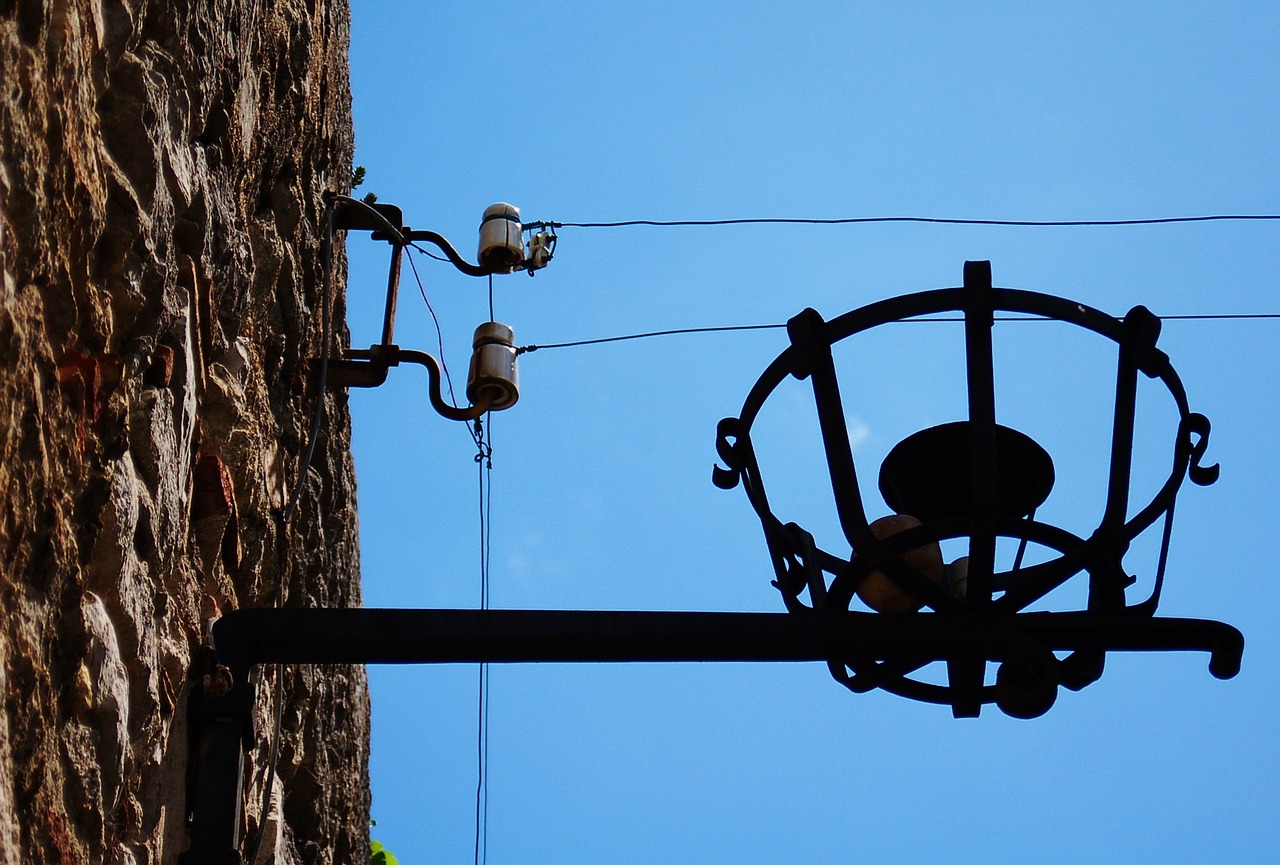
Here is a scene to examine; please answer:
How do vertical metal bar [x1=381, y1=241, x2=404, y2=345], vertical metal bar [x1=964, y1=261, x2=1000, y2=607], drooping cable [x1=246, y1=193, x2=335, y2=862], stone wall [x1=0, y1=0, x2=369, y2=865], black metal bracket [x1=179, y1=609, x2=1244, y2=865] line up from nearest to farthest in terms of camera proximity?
stone wall [x1=0, y1=0, x2=369, y2=865]
vertical metal bar [x1=964, y1=261, x2=1000, y2=607]
black metal bracket [x1=179, y1=609, x2=1244, y2=865]
drooping cable [x1=246, y1=193, x2=335, y2=862]
vertical metal bar [x1=381, y1=241, x2=404, y2=345]

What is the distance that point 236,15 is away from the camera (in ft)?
8.59

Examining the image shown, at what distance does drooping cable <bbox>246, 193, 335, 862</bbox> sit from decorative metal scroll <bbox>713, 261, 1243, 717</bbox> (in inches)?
37.4

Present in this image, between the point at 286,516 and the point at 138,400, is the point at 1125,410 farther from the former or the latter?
the point at 286,516

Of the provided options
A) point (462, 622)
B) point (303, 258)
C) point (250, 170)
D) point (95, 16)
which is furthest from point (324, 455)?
point (95, 16)

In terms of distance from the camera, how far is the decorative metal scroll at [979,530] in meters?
1.98

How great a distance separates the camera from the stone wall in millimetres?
1587

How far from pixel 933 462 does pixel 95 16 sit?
1329 mm

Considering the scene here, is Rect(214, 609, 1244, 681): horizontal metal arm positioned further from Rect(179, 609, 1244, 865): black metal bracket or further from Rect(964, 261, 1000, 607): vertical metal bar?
Rect(964, 261, 1000, 607): vertical metal bar

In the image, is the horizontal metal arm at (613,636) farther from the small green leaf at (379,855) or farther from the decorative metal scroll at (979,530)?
the small green leaf at (379,855)

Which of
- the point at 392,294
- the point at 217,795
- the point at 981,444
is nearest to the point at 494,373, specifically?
the point at 392,294

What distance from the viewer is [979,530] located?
6.28 feet

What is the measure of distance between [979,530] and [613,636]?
1.80 feet

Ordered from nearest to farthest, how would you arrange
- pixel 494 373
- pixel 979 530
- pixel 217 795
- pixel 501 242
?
pixel 979 530 → pixel 217 795 → pixel 494 373 → pixel 501 242

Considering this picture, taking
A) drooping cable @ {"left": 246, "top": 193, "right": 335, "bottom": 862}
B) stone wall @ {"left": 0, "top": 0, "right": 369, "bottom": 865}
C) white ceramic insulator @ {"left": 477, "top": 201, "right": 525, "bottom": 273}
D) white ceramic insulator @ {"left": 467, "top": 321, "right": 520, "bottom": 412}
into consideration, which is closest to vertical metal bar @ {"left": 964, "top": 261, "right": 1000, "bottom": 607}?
stone wall @ {"left": 0, "top": 0, "right": 369, "bottom": 865}
